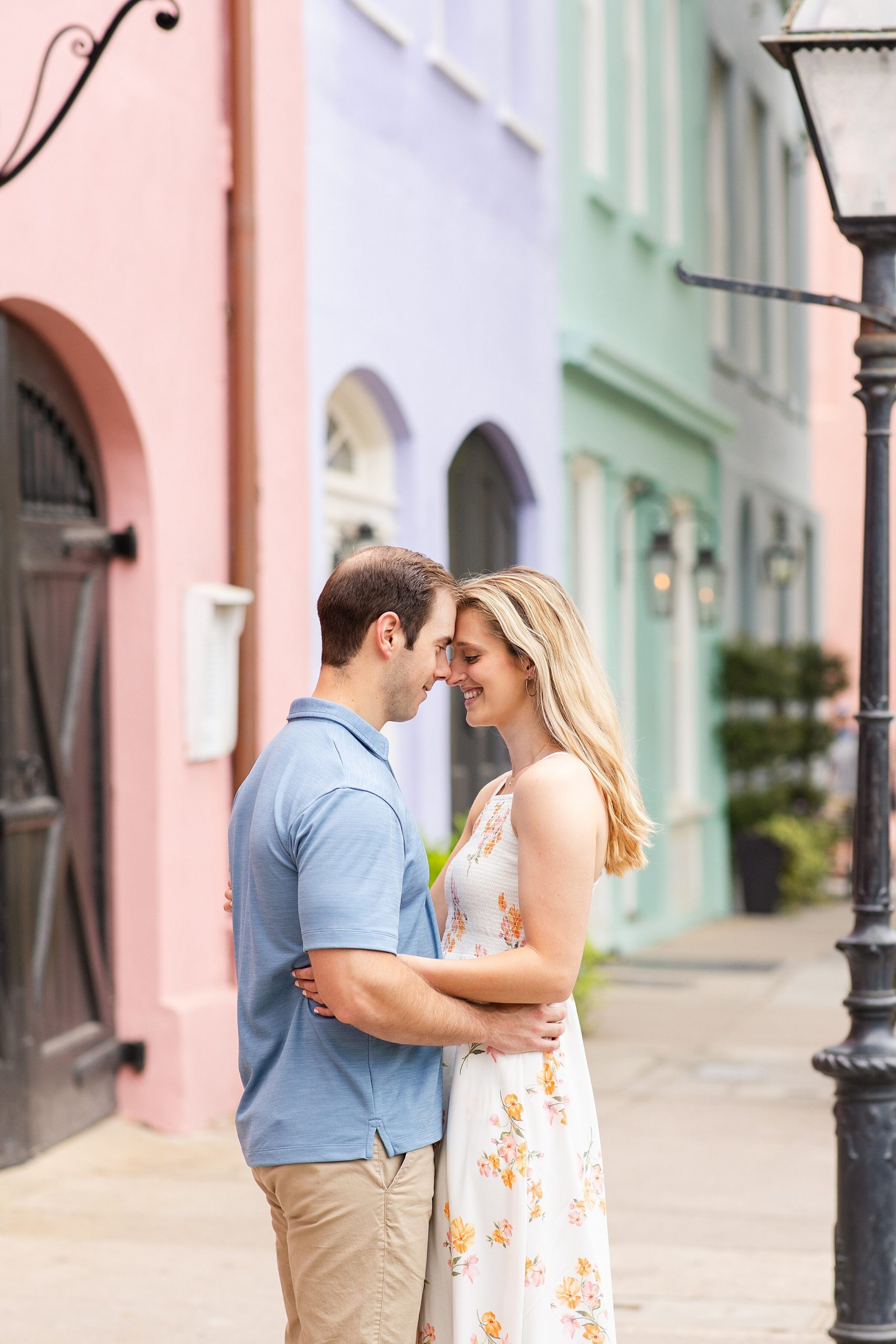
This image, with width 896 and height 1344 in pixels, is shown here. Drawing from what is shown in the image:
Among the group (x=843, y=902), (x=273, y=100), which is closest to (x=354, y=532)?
(x=273, y=100)

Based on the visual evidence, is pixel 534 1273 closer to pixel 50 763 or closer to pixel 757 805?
pixel 50 763

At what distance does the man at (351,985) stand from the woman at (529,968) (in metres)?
0.08

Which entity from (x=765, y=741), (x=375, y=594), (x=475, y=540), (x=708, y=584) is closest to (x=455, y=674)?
(x=375, y=594)

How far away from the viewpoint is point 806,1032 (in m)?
10.7

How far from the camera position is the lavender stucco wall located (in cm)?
902

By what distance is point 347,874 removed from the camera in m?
2.87

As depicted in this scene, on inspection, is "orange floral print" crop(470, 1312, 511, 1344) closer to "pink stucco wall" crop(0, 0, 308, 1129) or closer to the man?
the man

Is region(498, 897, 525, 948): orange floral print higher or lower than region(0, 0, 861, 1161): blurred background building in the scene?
lower

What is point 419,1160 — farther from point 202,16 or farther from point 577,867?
point 202,16

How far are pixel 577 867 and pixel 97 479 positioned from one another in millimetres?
4771

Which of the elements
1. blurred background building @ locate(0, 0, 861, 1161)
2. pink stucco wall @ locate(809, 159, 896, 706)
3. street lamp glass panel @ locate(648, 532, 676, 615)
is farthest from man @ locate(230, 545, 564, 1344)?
pink stucco wall @ locate(809, 159, 896, 706)

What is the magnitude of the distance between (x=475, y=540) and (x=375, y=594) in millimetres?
8513

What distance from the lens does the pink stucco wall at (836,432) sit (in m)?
29.6

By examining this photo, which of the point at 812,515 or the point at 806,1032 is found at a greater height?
the point at 812,515
